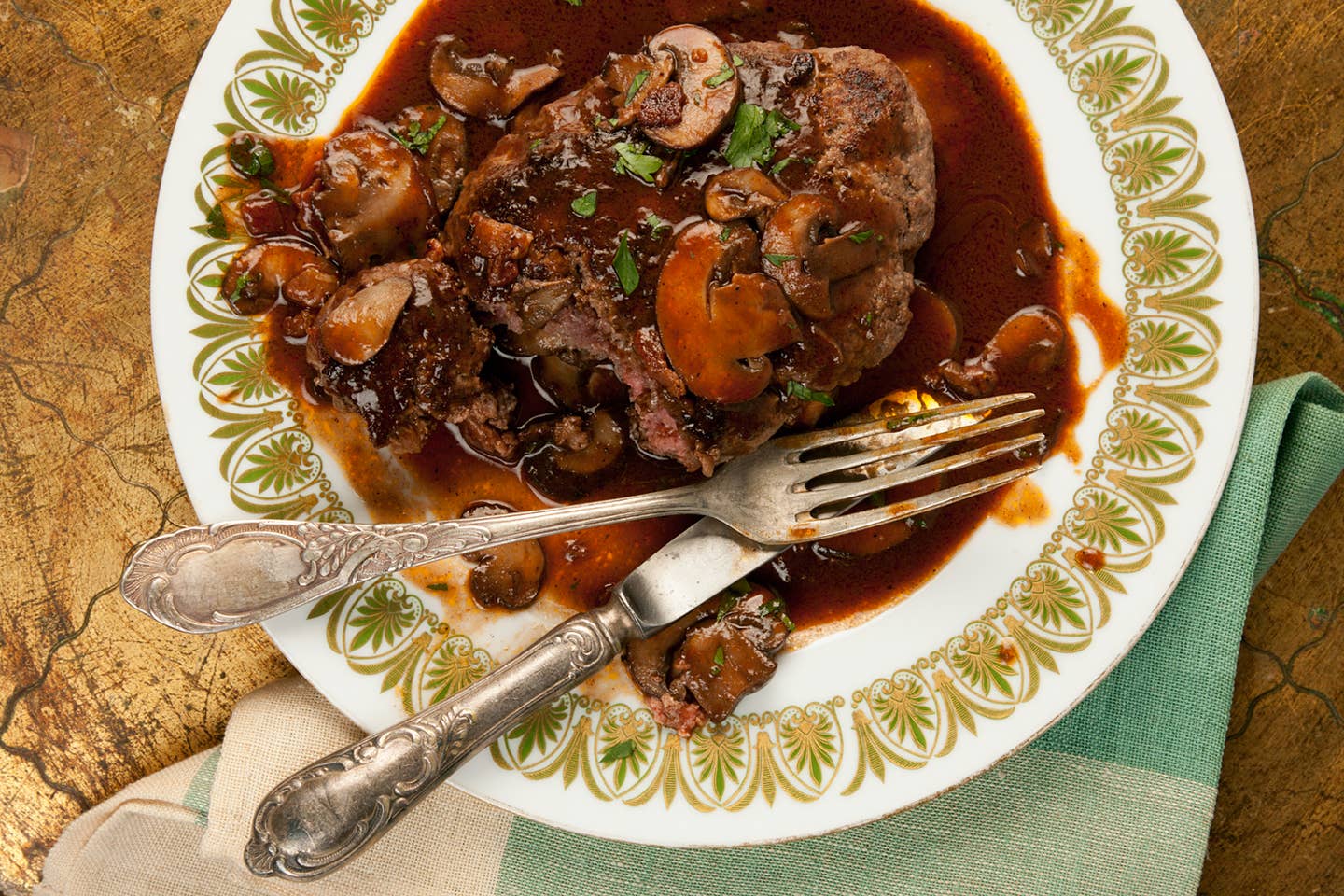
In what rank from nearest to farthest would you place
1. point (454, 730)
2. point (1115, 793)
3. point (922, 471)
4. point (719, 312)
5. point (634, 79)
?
point (719, 312), point (454, 730), point (634, 79), point (922, 471), point (1115, 793)

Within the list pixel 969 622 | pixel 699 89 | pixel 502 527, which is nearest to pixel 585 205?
pixel 699 89

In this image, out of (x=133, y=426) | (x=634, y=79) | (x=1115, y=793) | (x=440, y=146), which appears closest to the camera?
(x=634, y=79)

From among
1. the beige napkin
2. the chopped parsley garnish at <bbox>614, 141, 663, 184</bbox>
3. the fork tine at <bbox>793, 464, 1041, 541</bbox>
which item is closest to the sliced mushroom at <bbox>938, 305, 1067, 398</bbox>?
the fork tine at <bbox>793, 464, 1041, 541</bbox>

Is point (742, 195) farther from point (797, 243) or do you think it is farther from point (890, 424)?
point (890, 424)

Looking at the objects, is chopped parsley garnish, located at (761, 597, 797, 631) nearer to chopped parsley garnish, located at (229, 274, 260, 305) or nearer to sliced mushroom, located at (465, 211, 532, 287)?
sliced mushroom, located at (465, 211, 532, 287)

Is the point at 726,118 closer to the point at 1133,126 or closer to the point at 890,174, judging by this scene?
the point at 890,174
